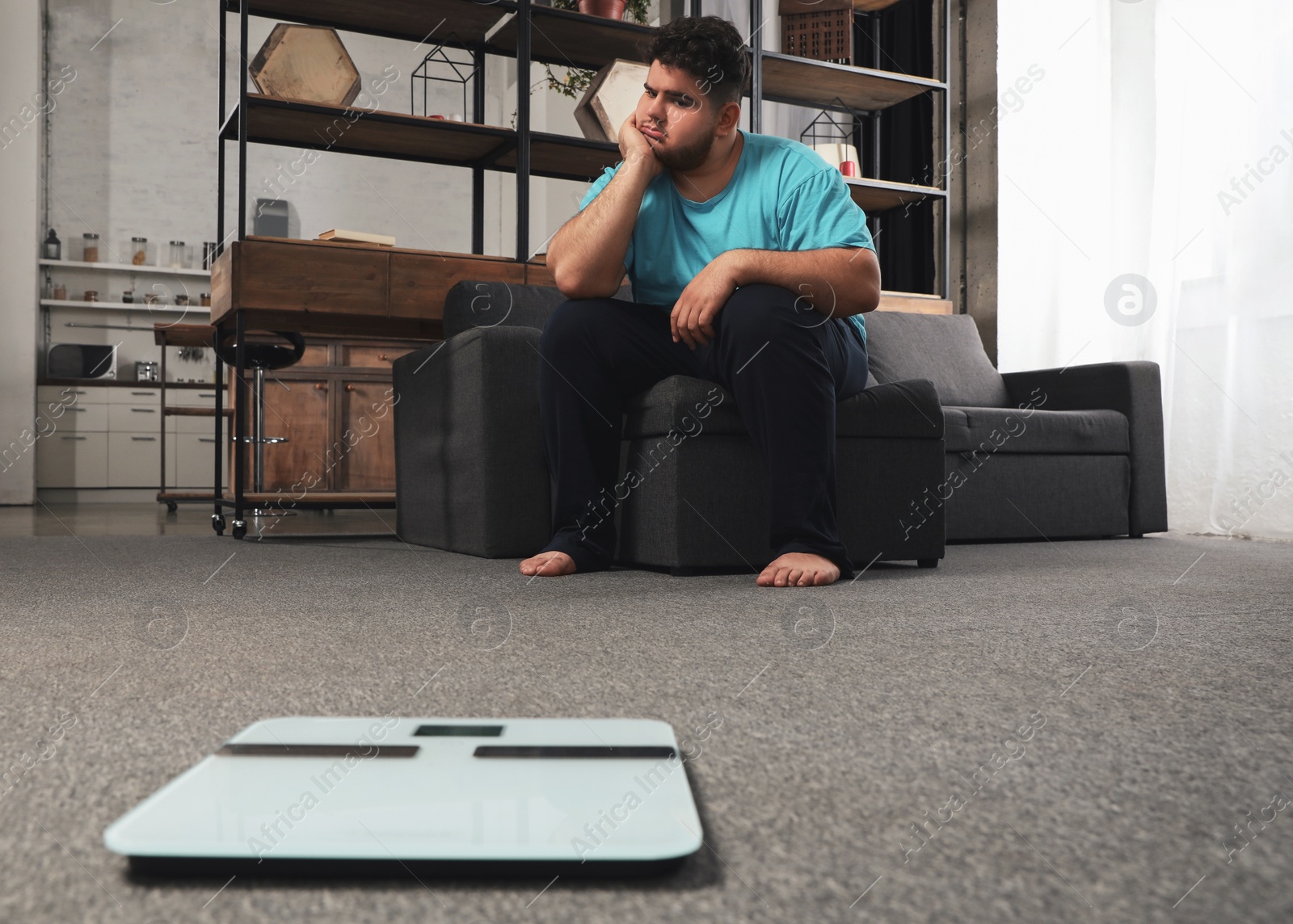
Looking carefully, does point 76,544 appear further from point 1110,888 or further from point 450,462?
point 1110,888

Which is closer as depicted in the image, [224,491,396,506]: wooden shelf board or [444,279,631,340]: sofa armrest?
[444,279,631,340]: sofa armrest

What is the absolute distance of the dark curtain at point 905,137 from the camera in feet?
15.9

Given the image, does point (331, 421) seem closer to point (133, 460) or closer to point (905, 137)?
point (133, 460)

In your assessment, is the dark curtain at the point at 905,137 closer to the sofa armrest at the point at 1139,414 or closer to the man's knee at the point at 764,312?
the sofa armrest at the point at 1139,414

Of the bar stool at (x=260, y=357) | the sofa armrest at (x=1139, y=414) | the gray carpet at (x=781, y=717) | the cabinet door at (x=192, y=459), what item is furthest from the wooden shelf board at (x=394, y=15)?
the cabinet door at (x=192, y=459)

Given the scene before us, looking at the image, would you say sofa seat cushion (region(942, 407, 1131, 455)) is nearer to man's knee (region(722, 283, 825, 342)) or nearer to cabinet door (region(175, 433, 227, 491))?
man's knee (region(722, 283, 825, 342))

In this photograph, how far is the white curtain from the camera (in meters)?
3.26

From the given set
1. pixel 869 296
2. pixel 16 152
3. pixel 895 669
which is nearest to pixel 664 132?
pixel 869 296

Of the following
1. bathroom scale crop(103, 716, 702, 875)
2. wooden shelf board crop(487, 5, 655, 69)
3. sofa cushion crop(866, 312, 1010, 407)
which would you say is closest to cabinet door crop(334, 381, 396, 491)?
wooden shelf board crop(487, 5, 655, 69)

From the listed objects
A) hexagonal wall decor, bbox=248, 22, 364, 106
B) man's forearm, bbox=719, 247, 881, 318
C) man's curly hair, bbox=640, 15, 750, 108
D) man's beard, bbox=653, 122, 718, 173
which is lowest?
man's forearm, bbox=719, 247, 881, 318

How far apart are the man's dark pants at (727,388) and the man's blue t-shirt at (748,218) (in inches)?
3.2

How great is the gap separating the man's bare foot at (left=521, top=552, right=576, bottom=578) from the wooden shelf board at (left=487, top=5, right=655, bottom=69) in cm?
211

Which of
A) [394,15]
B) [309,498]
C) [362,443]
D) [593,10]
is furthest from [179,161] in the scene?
[309,498]

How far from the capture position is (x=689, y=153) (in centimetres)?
180
